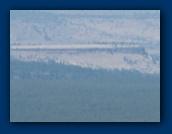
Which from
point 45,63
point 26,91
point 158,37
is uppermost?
point 158,37

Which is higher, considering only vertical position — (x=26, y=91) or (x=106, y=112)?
(x=26, y=91)

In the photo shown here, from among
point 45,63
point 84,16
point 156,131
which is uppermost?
point 84,16

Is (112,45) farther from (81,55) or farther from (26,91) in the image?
(26,91)

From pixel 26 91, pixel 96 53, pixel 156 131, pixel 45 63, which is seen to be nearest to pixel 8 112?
pixel 26 91

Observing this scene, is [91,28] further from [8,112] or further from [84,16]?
[8,112]

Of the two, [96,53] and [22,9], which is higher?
[22,9]

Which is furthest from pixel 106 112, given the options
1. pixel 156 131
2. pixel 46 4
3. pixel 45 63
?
pixel 46 4
